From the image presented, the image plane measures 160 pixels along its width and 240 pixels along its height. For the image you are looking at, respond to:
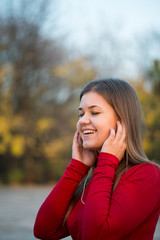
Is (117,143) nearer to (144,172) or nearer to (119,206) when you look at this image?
(144,172)

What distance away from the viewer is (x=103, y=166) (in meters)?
1.67

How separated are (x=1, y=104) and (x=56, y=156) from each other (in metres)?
4.29

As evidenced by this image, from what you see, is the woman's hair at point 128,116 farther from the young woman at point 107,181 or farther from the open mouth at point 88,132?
the open mouth at point 88,132

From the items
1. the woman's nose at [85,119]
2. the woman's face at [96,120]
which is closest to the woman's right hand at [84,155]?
the woman's face at [96,120]

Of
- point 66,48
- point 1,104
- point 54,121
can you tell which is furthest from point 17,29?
point 54,121

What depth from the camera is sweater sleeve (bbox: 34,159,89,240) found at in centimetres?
183

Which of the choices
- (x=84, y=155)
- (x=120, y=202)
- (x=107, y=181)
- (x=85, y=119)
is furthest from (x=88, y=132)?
(x=120, y=202)

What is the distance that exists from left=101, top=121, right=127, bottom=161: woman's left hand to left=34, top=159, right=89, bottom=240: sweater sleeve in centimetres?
30

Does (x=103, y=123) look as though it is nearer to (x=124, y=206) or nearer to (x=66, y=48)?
(x=124, y=206)

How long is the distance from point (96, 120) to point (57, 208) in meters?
0.59

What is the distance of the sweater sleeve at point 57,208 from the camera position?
183 centimetres

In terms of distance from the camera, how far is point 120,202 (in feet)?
4.96

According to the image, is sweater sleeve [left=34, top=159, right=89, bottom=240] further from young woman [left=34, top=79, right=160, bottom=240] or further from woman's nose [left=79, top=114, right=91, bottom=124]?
woman's nose [left=79, top=114, right=91, bottom=124]

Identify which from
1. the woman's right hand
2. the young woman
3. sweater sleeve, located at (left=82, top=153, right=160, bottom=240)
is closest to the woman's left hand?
the young woman
